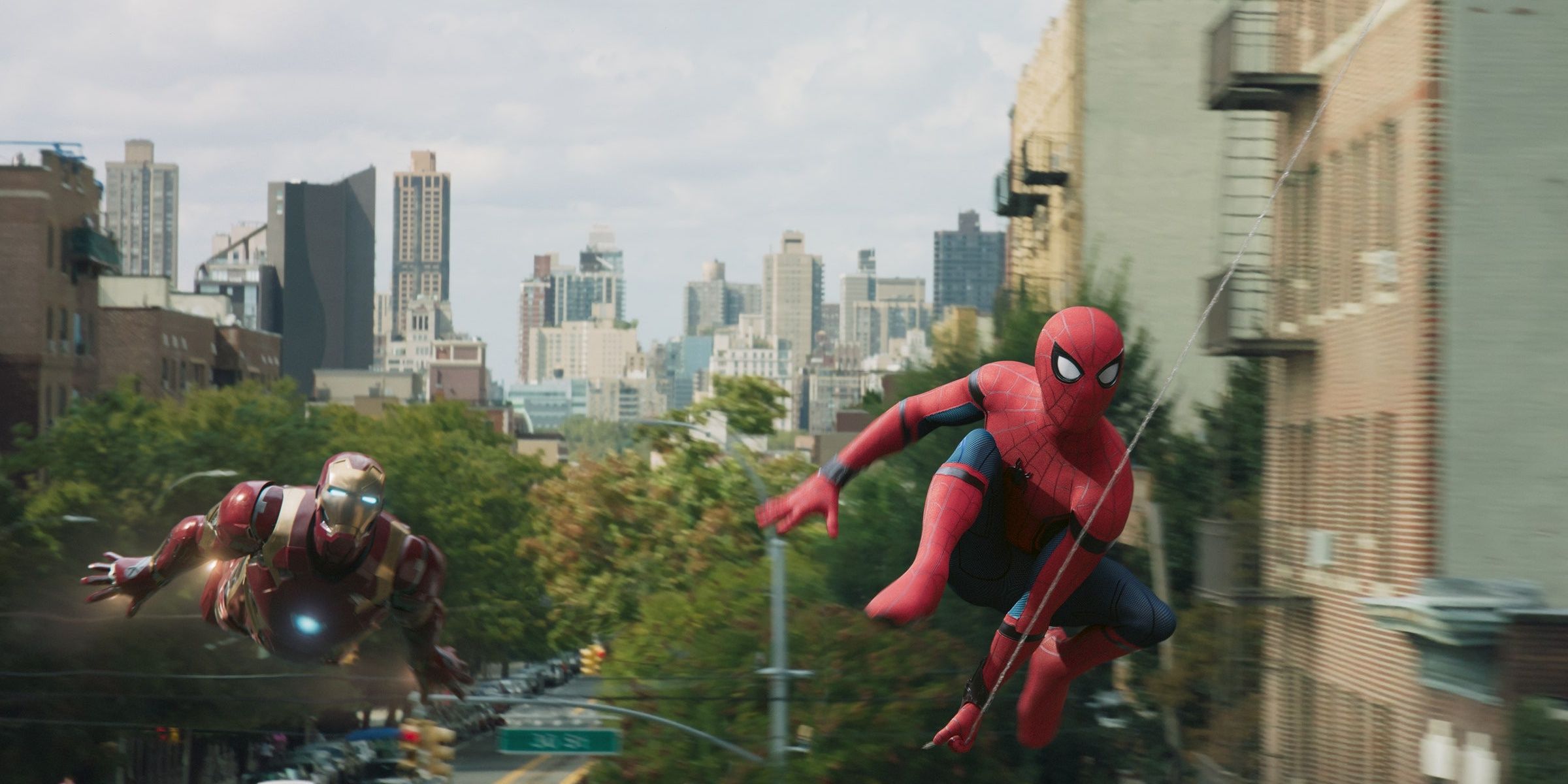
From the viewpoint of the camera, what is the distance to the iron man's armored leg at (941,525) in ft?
26.2

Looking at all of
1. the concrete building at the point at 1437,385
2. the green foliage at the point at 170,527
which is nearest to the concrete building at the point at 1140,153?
the concrete building at the point at 1437,385

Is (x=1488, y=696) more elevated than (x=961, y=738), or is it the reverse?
(x=961, y=738)

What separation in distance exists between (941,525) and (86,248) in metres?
67.0

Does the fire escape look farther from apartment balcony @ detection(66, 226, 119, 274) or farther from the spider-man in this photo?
apartment balcony @ detection(66, 226, 119, 274)

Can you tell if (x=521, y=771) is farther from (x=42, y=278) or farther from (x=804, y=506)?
(x=804, y=506)

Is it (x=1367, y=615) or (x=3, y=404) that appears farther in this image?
(x=3, y=404)

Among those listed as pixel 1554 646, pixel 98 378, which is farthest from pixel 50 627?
pixel 98 378

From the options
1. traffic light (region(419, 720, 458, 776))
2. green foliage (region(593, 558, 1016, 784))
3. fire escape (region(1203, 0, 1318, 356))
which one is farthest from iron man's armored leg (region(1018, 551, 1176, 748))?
green foliage (region(593, 558, 1016, 784))

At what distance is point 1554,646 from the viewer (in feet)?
61.7

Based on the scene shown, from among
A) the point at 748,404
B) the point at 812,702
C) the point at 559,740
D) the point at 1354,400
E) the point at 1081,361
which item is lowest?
the point at 812,702

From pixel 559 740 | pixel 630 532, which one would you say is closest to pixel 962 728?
pixel 559 740

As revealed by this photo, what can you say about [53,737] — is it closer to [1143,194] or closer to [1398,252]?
[1143,194]

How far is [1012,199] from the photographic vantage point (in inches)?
1688

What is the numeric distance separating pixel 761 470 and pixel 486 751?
20.9 meters
